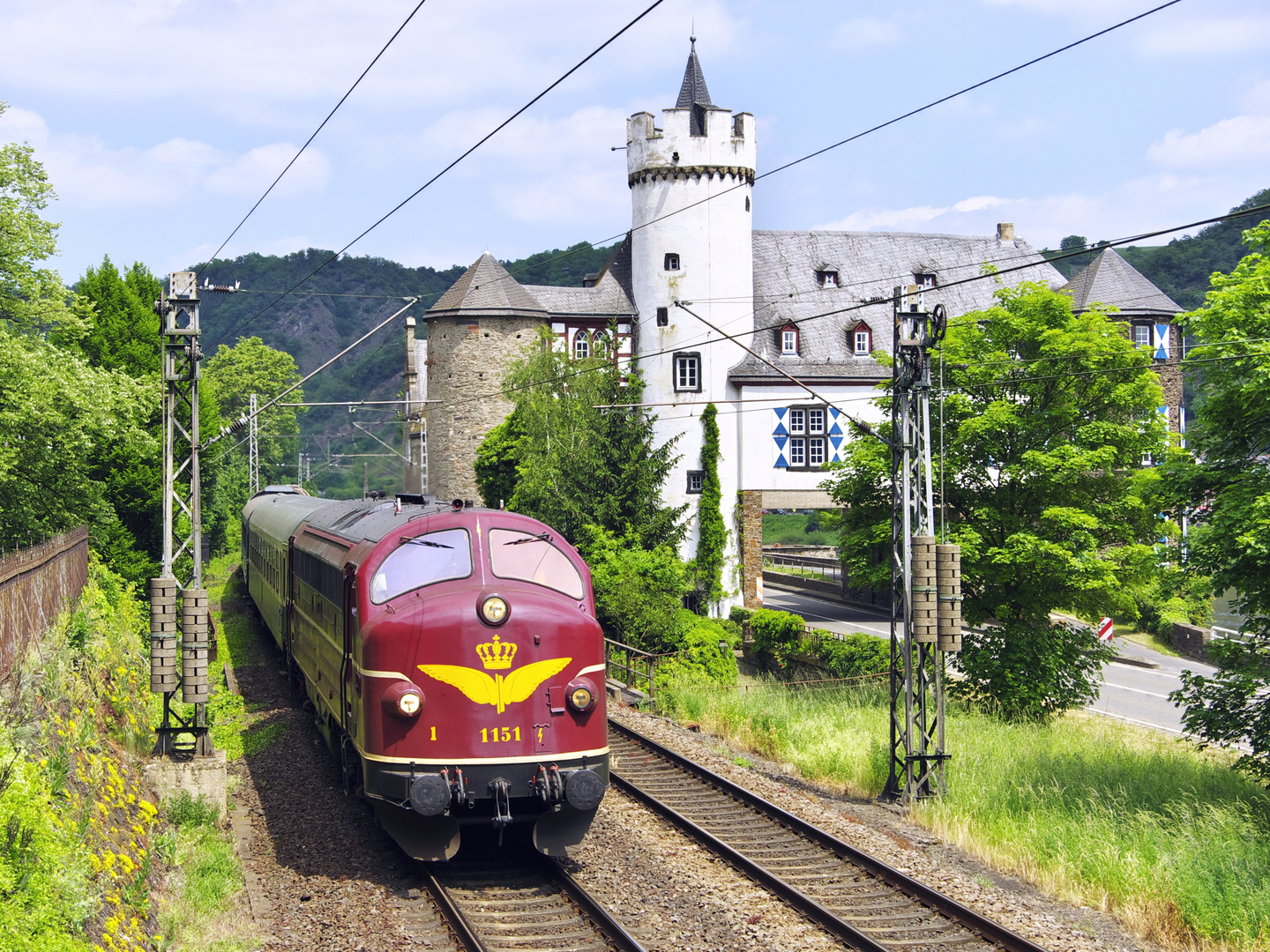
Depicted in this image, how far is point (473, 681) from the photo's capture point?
36.9 ft

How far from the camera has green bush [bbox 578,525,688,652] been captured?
3266 cm

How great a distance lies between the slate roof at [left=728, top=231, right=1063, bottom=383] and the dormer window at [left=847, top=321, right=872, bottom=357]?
0.70ft

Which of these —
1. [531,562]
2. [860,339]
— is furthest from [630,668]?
[860,339]

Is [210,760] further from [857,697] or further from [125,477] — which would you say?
[125,477]

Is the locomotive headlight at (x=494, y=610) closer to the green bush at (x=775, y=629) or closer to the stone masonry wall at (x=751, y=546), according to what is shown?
→ the green bush at (x=775, y=629)

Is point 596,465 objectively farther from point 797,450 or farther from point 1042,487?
point 1042,487

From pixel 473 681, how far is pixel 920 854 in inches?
210

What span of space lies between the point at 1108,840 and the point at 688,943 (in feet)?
16.9

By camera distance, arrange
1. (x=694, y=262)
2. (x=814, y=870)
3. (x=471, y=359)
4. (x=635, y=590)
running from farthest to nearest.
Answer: (x=471, y=359) → (x=694, y=262) → (x=635, y=590) → (x=814, y=870)

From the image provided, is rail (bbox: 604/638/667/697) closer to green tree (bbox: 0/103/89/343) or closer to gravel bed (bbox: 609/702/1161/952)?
gravel bed (bbox: 609/702/1161/952)

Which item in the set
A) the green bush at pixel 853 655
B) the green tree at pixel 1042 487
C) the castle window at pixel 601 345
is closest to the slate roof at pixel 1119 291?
the castle window at pixel 601 345

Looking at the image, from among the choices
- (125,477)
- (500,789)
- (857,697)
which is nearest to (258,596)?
(125,477)

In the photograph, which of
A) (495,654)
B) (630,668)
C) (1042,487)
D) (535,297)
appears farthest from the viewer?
(535,297)

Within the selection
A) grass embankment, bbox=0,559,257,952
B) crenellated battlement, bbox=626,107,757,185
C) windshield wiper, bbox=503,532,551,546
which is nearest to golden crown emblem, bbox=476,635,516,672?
windshield wiper, bbox=503,532,551,546
